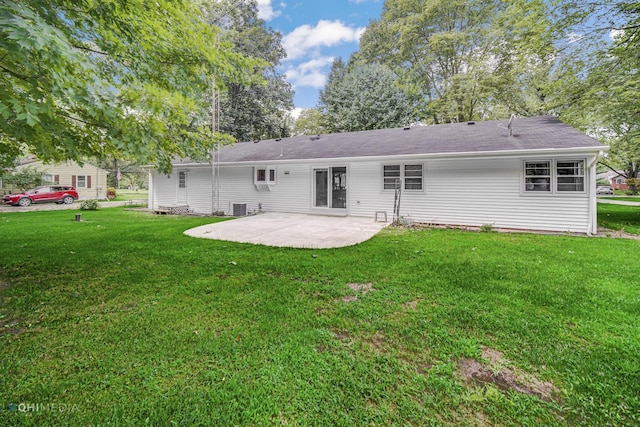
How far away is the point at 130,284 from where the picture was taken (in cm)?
399

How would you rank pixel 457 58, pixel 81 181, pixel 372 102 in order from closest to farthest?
pixel 372 102
pixel 457 58
pixel 81 181

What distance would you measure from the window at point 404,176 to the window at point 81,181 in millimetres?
27189

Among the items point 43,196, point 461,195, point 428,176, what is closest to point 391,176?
point 428,176

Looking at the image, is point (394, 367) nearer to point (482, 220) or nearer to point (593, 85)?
point (482, 220)

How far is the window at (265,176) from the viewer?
40.4 feet

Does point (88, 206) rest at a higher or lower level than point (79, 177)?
lower

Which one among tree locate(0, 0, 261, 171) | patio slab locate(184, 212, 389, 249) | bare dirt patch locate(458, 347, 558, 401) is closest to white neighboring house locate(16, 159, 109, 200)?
patio slab locate(184, 212, 389, 249)

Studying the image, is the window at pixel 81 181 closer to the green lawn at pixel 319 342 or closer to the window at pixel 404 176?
the green lawn at pixel 319 342

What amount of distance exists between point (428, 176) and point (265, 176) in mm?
6568

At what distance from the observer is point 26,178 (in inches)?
819

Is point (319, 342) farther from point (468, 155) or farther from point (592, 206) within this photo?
point (592, 206)

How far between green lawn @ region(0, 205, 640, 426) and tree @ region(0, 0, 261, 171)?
5.90 feet

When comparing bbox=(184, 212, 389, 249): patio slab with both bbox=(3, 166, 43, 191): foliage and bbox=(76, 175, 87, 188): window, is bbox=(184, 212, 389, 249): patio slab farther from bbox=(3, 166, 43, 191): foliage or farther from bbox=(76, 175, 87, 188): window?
bbox=(76, 175, 87, 188): window

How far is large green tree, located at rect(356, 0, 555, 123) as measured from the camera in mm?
18156
